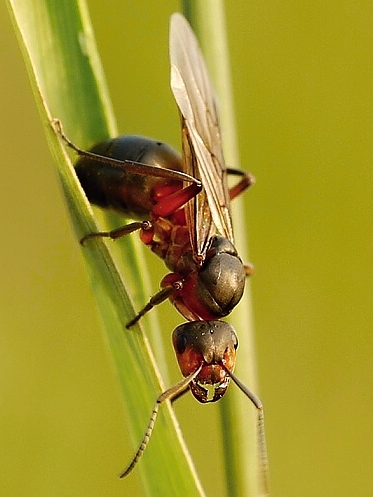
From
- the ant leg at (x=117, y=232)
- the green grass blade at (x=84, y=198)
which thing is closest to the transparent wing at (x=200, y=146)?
the ant leg at (x=117, y=232)

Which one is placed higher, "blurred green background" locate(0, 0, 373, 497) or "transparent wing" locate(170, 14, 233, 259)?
"transparent wing" locate(170, 14, 233, 259)

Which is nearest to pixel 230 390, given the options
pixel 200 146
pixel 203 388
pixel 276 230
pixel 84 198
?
pixel 203 388

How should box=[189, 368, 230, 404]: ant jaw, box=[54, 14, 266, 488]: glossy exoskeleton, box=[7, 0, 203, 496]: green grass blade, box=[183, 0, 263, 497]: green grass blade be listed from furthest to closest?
box=[54, 14, 266, 488]: glossy exoskeleton < box=[189, 368, 230, 404]: ant jaw < box=[183, 0, 263, 497]: green grass blade < box=[7, 0, 203, 496]: green grass blade

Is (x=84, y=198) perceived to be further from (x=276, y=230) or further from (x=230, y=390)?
(x=276, y=230)

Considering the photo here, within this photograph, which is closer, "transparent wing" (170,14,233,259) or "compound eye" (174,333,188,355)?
"compound eye" (174,333,188,355)

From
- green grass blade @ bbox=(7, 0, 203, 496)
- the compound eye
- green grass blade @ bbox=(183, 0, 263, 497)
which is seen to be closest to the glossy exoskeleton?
the compound eye

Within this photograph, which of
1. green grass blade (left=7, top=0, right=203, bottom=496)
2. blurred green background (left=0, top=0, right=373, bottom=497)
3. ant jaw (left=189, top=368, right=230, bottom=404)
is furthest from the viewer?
blurred green background (left=0, top=0, right=373, bottom=497)

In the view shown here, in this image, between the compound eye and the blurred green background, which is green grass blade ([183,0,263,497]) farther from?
the blurred green background

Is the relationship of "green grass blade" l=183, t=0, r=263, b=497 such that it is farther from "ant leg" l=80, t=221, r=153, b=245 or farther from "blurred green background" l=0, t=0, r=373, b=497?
"blurred green background" l=0, t=0, r=373, b=497
